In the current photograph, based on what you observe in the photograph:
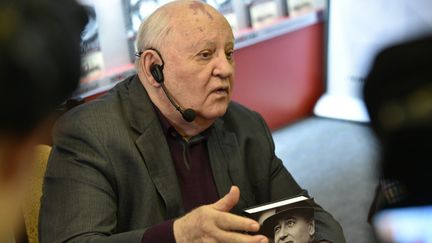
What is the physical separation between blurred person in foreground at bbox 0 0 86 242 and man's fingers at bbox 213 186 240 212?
2.89ft

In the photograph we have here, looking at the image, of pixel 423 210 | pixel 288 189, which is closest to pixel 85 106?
pixel 288 189

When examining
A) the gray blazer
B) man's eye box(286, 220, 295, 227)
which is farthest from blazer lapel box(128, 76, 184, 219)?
man's eye box(286, 220, 295, 227)

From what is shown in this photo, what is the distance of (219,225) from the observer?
121 cm

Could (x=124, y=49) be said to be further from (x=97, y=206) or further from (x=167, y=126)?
(x=97, y=206)

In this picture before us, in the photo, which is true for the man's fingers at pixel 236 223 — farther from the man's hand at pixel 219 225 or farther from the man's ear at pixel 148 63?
the man's ear at pixel 148 63

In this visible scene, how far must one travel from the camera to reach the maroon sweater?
61.1 inches

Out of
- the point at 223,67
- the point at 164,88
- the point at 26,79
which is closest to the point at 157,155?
the point at 164,88

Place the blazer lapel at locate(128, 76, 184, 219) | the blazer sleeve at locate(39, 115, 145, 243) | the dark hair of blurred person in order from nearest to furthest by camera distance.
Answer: the dark hair of blurred person, the blazer sleeve at locate(39, 115, 145, 243), the blazer lapel at locate(128, 76, 184, 219)

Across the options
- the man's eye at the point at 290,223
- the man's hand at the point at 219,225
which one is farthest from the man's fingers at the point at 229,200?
the man's eye at the point at 290,223

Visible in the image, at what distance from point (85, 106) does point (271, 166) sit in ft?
1.77

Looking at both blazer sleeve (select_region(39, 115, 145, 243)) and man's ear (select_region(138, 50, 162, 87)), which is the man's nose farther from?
blazer sleeve (select_region(39, 115, 145, 243))

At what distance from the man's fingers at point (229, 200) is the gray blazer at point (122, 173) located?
0.21m

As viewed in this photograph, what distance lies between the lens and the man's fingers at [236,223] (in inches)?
46.3

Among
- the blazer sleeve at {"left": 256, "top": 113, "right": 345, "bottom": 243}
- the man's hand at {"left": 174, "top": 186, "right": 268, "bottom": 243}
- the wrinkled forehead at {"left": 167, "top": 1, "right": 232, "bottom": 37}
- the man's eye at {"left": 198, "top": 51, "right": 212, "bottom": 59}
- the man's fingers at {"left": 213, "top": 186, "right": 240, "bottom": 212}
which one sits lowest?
the blazer sleeve at {"left": 256, "top": 113, "right": 345, "bottom": 243}
